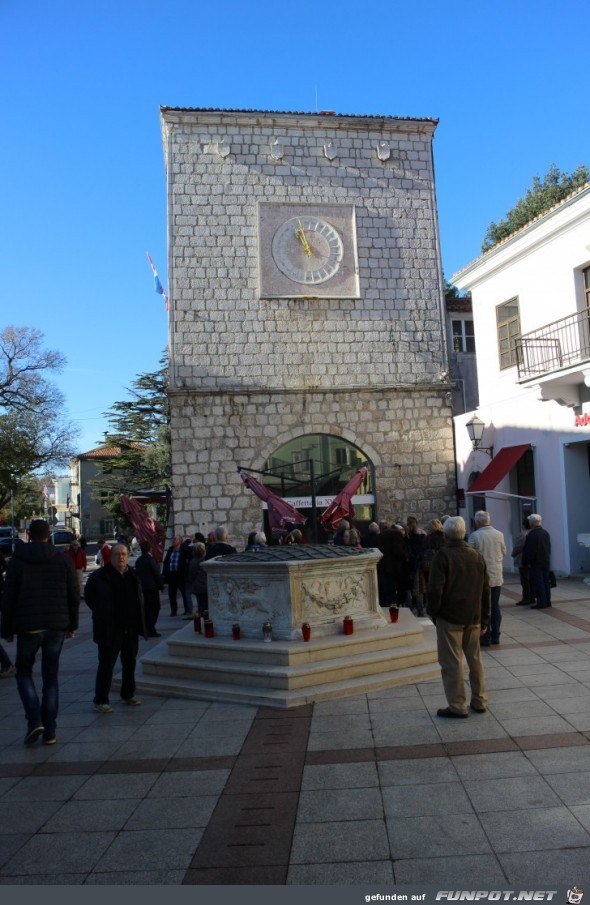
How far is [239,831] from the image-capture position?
13.6ft

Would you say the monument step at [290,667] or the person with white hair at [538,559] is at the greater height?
the person with white hair at [538,559]

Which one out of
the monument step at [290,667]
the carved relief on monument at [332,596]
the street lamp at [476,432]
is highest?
the street lamp at [476,432]

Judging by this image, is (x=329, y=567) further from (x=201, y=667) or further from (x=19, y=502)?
(x=19, y=502)

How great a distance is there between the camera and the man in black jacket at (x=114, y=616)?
274 inches

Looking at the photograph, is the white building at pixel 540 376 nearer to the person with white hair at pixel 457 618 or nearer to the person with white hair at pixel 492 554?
the person with white hair at pixel 492 554

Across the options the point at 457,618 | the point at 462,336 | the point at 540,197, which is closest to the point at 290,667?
the point at 457,618

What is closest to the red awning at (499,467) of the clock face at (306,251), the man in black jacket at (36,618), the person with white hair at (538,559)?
the person with white hair at (538,559)

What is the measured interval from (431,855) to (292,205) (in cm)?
1991

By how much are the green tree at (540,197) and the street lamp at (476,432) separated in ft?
59.0

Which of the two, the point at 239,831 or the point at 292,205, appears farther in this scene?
the point at 292,205

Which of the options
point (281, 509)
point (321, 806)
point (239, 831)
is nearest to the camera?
point (239, 831)

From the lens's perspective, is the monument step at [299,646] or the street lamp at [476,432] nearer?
the monument step at [299,646]

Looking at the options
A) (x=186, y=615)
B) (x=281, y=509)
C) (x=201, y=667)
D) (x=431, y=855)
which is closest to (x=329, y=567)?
(x=201, y=667)

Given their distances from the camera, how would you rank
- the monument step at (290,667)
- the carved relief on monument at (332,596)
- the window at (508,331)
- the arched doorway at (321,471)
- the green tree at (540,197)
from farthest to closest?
the green tree at (540,197)
the arched doorway at (321,471)
the window at (508,331)
the carved relief on monument at (332,596)
the monument step at (290,667)
